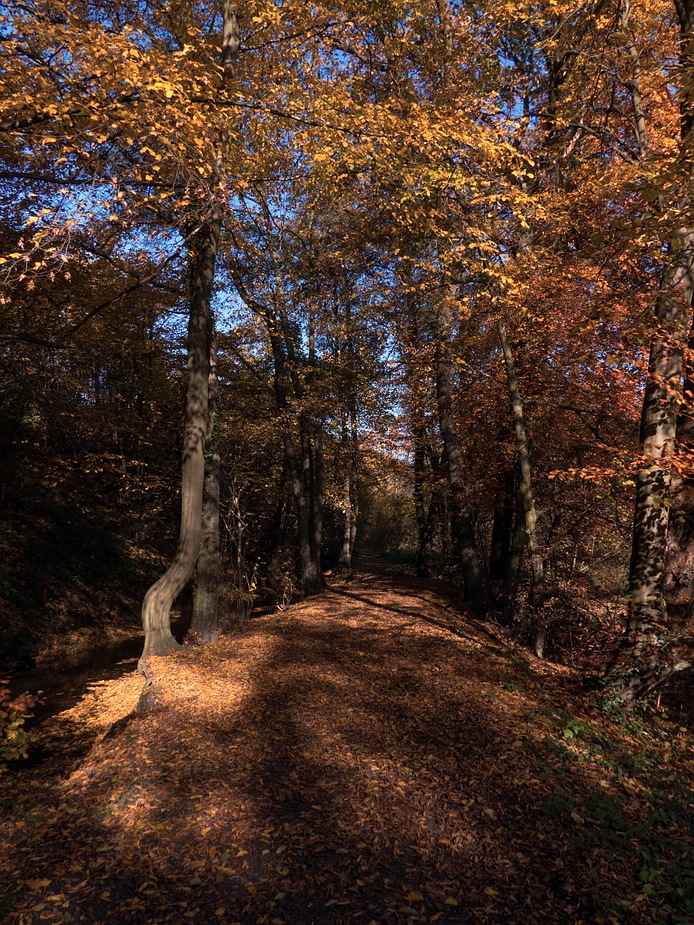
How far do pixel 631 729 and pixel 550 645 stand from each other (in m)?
3.01

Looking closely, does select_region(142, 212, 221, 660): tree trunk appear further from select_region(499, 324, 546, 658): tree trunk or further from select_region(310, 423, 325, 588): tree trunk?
select_region(310, 423, 325, 588): tree trunk

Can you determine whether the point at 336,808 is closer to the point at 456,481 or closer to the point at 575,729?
the point at 575,729

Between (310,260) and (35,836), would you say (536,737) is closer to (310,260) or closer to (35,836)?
(35,836)

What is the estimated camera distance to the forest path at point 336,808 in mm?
3596

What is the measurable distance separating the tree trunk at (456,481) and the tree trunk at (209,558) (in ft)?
19.7

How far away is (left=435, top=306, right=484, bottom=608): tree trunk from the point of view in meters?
12.3

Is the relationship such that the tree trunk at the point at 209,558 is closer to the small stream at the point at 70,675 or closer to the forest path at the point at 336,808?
the forest path at the point at 336,808

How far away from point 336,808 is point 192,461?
6.06 m

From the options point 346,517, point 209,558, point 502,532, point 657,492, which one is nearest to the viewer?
point 657,492

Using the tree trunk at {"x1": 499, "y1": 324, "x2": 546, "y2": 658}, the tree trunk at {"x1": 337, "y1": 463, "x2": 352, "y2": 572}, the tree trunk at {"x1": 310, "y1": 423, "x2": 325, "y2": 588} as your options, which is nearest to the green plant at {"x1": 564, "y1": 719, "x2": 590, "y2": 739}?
the tree trunk at {"x1": 499, "y1": 324, "x2": 546, "y2": 658}

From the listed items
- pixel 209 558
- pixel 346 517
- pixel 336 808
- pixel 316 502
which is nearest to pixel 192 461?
pixel 209 558

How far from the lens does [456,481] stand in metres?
12.7

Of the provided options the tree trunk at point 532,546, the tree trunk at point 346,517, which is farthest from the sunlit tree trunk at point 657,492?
the tree trunk at point 346,517

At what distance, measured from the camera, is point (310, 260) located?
1391cm
